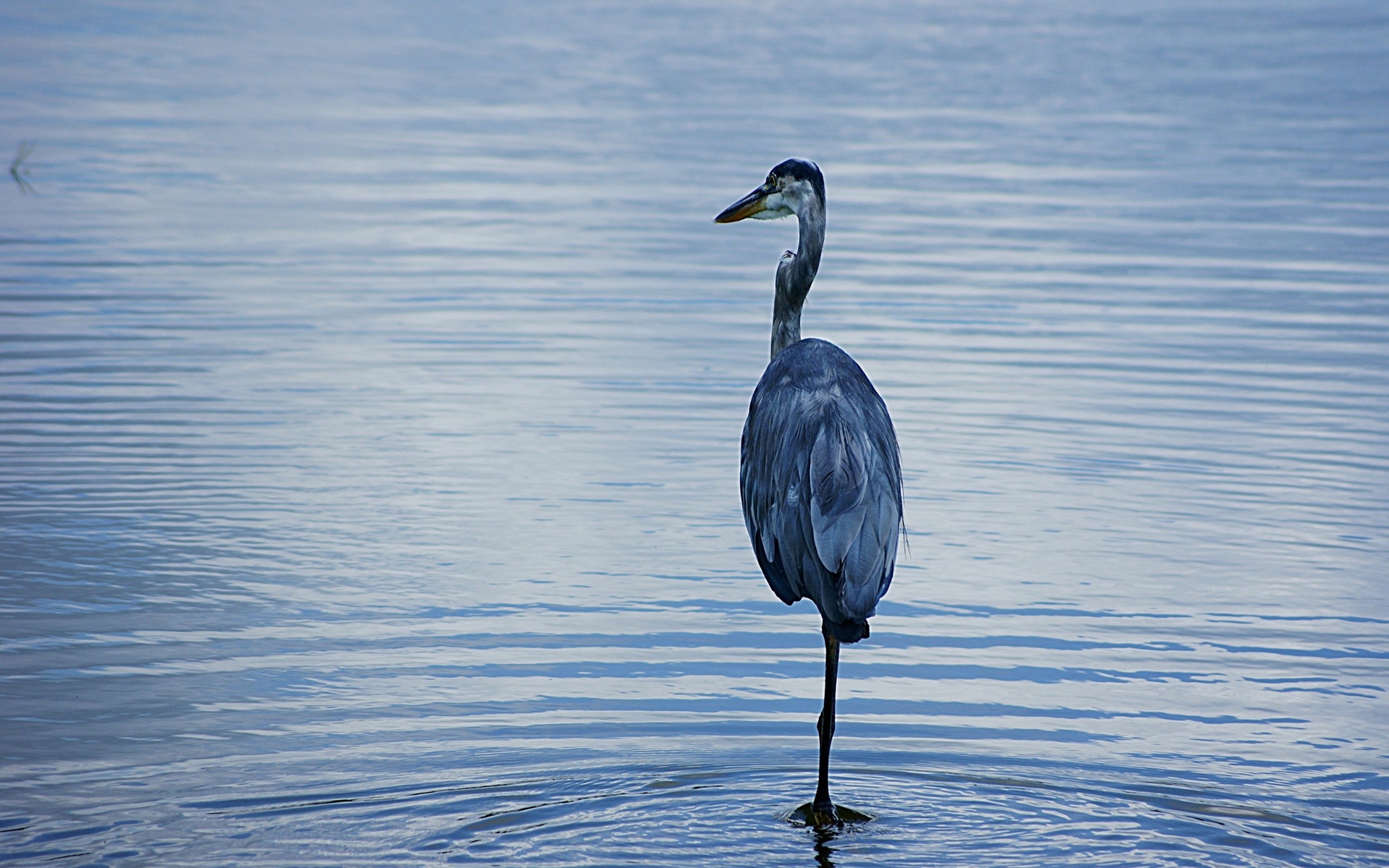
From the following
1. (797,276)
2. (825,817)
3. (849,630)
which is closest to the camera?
(849,630)

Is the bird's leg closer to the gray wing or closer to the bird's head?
the gray wing

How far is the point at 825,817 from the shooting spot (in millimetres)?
5355

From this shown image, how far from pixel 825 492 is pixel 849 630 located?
1.50 feet

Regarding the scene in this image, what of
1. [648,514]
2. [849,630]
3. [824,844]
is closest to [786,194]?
[648,514]

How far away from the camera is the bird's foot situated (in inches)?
210

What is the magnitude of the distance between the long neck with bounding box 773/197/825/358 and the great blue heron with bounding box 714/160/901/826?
0.53 m

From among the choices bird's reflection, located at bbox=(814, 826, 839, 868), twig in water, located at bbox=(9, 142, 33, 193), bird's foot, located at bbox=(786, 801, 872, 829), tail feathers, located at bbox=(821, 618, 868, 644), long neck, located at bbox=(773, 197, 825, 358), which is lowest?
bird's reflection, located at bbox=(814, 826, 839, 868)

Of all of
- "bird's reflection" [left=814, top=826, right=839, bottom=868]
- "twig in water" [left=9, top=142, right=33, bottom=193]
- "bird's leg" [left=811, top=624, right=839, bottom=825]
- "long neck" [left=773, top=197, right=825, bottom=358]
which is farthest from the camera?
"twig in water" [left=9, top=142, right=33, bottom=193]

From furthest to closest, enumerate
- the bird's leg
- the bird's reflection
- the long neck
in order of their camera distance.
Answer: the long neck
the bird's leg
the bird's reflection

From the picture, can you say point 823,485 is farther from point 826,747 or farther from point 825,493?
point 826,747

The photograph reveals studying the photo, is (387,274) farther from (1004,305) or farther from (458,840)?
(458,840)

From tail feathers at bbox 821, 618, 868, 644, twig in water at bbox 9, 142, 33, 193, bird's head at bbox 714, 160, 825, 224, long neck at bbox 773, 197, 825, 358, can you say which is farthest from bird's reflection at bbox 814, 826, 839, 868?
twig in water at bbox 9, 142, 33, 193

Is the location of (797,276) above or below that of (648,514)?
above

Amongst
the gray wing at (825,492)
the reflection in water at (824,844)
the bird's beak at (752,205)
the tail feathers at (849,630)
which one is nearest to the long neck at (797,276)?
the bird's beak at (752,205)
